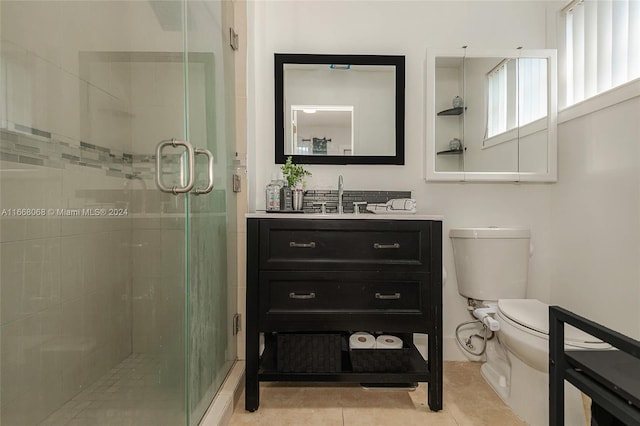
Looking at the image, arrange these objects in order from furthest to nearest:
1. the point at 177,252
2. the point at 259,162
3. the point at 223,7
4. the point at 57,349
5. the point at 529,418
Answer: the point at 259,162 < the point at 223,7 < the point at 529,418 < the point at 177,252 < the point at 57,349

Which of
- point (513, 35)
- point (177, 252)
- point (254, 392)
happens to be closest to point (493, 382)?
point (254, 392)

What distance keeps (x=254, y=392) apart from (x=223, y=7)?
5.93 ft

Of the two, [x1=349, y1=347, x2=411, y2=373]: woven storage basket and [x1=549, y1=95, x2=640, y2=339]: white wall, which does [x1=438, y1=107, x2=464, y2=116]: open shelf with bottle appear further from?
[x1=349, y1=347, x2=411, y2=373]: woven storage basket

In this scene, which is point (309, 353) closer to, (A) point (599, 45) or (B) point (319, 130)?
(B) point (319, 130)

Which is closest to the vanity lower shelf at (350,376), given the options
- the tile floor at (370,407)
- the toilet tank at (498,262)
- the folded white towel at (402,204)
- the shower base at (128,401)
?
the tile floor at (370,407)

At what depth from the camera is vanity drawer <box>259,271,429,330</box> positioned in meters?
1.43

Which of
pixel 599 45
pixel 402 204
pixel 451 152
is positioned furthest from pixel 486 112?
pixel 402 204

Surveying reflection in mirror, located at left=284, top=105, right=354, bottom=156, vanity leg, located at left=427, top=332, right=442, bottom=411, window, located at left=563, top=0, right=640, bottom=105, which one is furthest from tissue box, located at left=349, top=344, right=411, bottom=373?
window, located at left=563, top=0, right=640, bottom=105

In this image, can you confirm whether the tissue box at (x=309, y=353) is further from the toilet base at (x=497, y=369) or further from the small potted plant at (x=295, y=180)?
the toilet base at (x=497, y=369)

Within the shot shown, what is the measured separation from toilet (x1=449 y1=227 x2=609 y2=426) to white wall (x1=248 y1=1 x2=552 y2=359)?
0.59 ft

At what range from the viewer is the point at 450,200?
6.44ft

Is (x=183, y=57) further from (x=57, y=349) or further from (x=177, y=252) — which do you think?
(x=57, y=349)

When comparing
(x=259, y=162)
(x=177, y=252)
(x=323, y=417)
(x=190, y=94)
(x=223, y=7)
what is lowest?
(x=323, y=417)

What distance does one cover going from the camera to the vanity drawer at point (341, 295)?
1.43 meters
